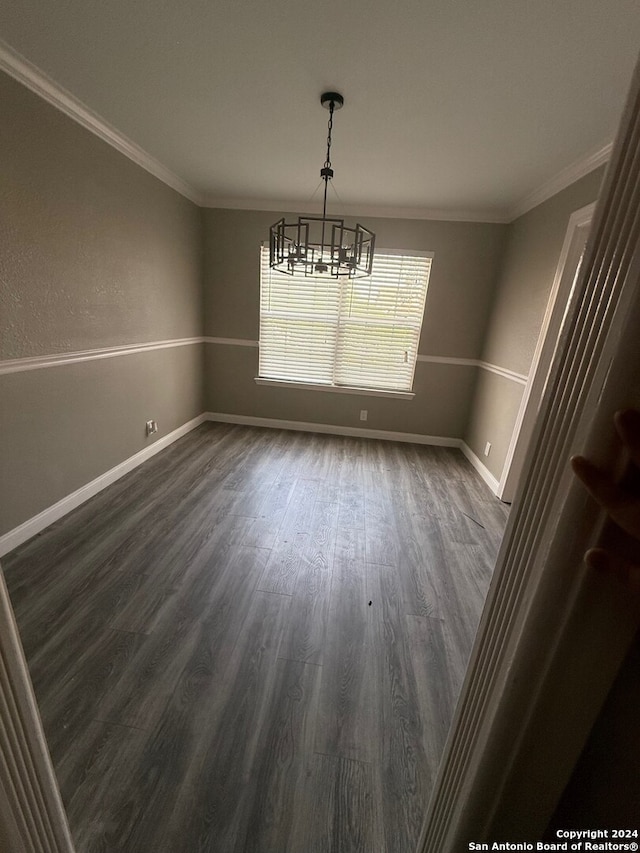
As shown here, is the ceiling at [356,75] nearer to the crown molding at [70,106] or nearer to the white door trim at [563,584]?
the crown molding at [70,106]

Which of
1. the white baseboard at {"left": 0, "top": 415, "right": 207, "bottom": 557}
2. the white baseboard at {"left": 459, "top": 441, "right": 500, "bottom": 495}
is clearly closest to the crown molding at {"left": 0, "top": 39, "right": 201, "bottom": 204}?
the white baseboard at {"left": 0, "top": 415, "right": 207, "bottom": 557}

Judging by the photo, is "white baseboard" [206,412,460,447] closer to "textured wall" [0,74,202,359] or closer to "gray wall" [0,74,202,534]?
"gray wall" [0,74,202,534]

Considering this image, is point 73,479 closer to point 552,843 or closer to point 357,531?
point 357,531

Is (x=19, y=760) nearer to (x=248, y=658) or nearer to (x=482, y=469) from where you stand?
(x=248, y=658)

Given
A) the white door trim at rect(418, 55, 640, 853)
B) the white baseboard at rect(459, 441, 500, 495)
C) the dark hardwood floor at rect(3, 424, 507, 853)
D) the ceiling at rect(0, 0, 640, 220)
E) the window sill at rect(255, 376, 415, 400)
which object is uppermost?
the ceiling at rect(0, 0, 640, 220)

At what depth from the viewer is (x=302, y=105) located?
187cm

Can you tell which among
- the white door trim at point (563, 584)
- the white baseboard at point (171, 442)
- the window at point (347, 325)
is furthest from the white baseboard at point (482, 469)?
the white door trim at point (563, 584)

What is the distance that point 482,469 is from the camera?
11.0 ft

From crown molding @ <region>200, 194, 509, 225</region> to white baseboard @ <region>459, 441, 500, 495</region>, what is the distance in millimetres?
2347

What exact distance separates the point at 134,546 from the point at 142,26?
8.23 ft

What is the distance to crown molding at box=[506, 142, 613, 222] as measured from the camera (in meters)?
2.02

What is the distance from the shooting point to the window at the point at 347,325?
3686mm

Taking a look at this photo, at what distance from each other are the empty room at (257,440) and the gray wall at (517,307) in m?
0.03

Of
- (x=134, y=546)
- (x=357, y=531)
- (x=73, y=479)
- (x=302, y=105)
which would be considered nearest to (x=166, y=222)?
(x=302, y=105)
